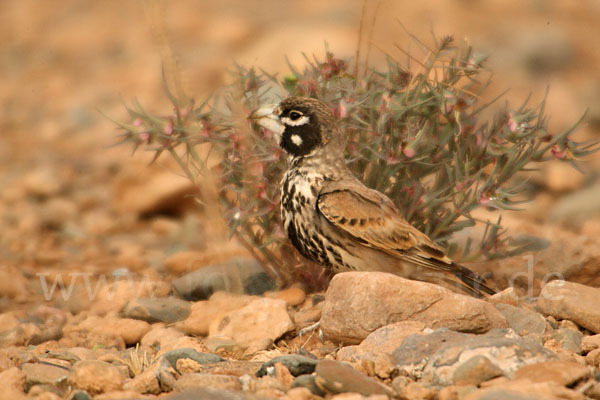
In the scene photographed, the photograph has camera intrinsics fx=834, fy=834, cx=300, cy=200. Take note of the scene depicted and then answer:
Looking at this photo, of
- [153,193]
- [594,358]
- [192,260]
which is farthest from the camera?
[153,193]

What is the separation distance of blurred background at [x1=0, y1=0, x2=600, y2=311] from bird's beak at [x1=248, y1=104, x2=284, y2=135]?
32cm

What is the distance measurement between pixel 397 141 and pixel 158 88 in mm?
8717

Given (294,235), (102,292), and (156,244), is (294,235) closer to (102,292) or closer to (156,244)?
(102,292)

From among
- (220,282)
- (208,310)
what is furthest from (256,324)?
(220,282)

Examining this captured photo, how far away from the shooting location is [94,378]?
362cm

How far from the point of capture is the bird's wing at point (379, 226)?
15.3 ft

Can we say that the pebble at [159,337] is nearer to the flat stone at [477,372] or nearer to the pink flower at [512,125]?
the flat stone at [477,372]

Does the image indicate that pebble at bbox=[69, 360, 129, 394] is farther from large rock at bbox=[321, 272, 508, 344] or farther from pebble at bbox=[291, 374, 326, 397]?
large rock at bbox=[321, 272, 508, 344]

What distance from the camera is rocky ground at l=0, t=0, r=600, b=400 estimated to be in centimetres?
356

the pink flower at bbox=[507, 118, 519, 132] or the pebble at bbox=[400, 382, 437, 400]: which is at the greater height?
the pink flower at bbox=[507, 118, 519, 132]

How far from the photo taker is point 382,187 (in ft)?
16.9

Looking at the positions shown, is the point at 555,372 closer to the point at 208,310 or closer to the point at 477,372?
the point at 477,372

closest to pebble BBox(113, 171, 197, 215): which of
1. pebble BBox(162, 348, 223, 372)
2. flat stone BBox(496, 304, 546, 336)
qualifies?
pebble BBox(162, 348, 223, 372)

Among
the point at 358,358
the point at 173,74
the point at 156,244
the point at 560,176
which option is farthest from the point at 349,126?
the point at 560,176
